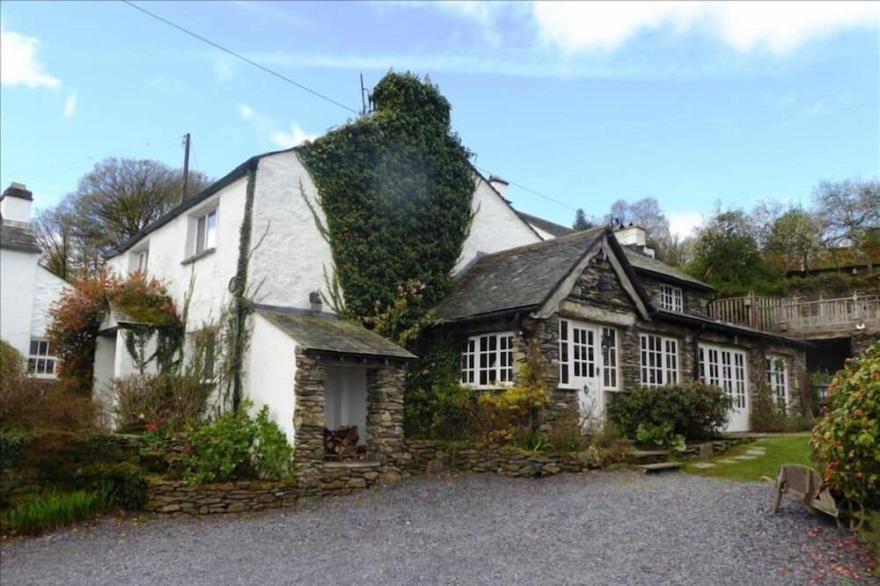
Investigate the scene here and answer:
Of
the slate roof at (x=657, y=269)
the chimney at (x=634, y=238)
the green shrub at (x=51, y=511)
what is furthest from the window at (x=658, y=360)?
the green shrub at (x=51, y=511)

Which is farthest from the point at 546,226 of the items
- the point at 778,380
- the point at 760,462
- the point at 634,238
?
the point at 760,462

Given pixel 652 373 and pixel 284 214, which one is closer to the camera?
pixel 284 214

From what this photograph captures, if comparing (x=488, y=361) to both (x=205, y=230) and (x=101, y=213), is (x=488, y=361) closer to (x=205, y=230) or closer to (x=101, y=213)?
(x=205, y=230)

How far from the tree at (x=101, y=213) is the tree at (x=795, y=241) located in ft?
105

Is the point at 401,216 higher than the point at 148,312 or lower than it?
higher


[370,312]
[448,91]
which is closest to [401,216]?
[370,312]

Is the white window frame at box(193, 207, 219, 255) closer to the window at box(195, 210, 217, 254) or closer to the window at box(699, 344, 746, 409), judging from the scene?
the window at box(195, 210, 217, 254)

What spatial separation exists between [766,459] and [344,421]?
8908 mm

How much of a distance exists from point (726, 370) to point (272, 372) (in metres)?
13.8

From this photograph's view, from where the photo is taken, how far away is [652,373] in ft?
56.0

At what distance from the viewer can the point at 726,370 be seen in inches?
786

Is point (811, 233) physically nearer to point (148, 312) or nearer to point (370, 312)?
point (370, 312)

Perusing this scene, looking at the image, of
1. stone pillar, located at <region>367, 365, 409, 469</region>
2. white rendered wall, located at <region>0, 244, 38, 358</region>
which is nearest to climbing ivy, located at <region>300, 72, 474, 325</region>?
stone pillar, located at <region>367, 365, 409, 469</region>

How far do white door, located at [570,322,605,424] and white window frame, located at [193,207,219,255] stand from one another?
28.9ft
